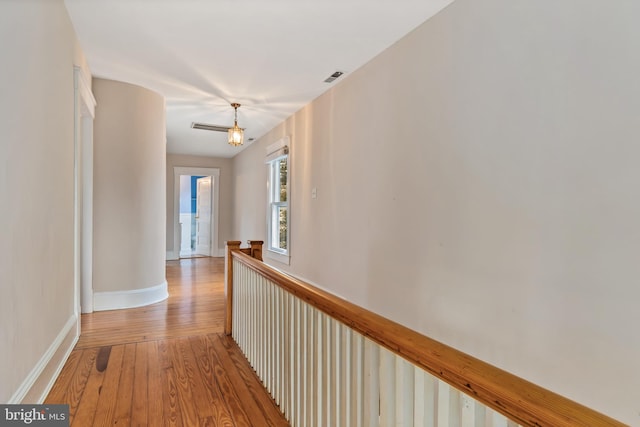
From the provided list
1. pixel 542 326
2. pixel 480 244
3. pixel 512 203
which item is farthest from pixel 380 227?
pixel 542 326

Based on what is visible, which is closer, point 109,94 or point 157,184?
point 109,94

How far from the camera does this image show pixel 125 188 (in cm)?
370

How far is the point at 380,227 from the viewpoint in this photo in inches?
111

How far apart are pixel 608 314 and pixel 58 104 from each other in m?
3.15

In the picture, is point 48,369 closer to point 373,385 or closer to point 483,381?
point 373,385

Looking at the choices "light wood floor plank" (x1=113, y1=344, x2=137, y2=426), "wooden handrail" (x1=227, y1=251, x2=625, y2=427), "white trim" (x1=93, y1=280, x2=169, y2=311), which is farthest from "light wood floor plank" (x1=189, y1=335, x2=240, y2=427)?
"white trim" (x1=93, y1=280, x2=169, y2=311)

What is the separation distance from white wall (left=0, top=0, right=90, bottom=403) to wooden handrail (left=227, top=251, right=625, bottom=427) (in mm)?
1508

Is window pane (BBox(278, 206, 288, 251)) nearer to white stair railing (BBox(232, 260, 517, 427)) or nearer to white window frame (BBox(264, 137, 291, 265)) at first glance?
white window frame (BBox(264, 137, 291, 265))

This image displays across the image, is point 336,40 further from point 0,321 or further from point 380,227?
point 0,321

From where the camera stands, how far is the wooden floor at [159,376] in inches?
72.5

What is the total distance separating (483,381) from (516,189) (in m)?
1.35

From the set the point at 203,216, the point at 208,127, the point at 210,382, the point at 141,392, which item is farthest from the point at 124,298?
the point at 203,216

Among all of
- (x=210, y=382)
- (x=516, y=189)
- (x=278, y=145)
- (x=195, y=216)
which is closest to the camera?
(x=516, y=189)

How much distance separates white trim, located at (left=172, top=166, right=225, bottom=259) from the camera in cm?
774
